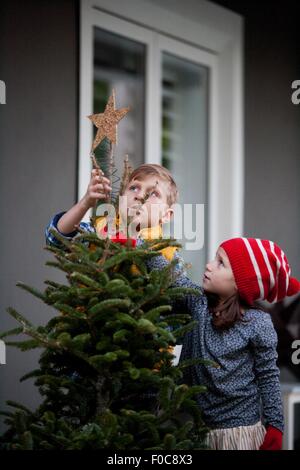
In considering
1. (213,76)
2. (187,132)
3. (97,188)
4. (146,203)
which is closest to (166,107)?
(187,132)

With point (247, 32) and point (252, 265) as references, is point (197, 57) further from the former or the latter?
point (252, 265)

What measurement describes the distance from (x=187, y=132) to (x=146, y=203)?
99.2 inches

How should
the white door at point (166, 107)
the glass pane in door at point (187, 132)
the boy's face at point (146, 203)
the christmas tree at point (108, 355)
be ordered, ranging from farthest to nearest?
1. the glass pane in door at point (187, 132)
2. the white door at point (166, 107)
3. the boy's face at point (146, 203)
4. the christmas tree at point (108, 355)

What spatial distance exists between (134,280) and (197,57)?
2.83 metres

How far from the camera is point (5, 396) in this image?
3.57m

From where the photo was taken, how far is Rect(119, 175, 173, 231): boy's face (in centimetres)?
260

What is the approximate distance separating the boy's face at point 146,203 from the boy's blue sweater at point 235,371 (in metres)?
0.22

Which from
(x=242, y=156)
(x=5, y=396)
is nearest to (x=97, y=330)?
(x=5, y=396)

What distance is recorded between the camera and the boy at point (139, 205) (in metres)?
2.54

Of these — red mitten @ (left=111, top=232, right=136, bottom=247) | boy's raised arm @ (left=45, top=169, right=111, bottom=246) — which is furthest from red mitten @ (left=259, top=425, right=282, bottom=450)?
boy's raised arm @ (left=45, top=169, right=111, bottom=246)

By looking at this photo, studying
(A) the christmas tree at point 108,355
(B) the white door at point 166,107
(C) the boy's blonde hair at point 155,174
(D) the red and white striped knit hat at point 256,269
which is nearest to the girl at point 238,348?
(D) the red and white striped knit hat at point 256,269

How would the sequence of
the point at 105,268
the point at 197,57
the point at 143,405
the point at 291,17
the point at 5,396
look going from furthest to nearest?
the point at 291,17, the point at 197,57, the point at 5,396, the point at 143,405, the point at 105,268

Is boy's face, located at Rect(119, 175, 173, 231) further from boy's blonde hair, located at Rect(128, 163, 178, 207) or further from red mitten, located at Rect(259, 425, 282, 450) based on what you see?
red mitten, located at Rect(259, 425, 282, 450)

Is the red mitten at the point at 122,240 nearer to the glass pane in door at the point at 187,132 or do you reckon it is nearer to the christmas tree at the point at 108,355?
the christmas tree at the point at 108,355
